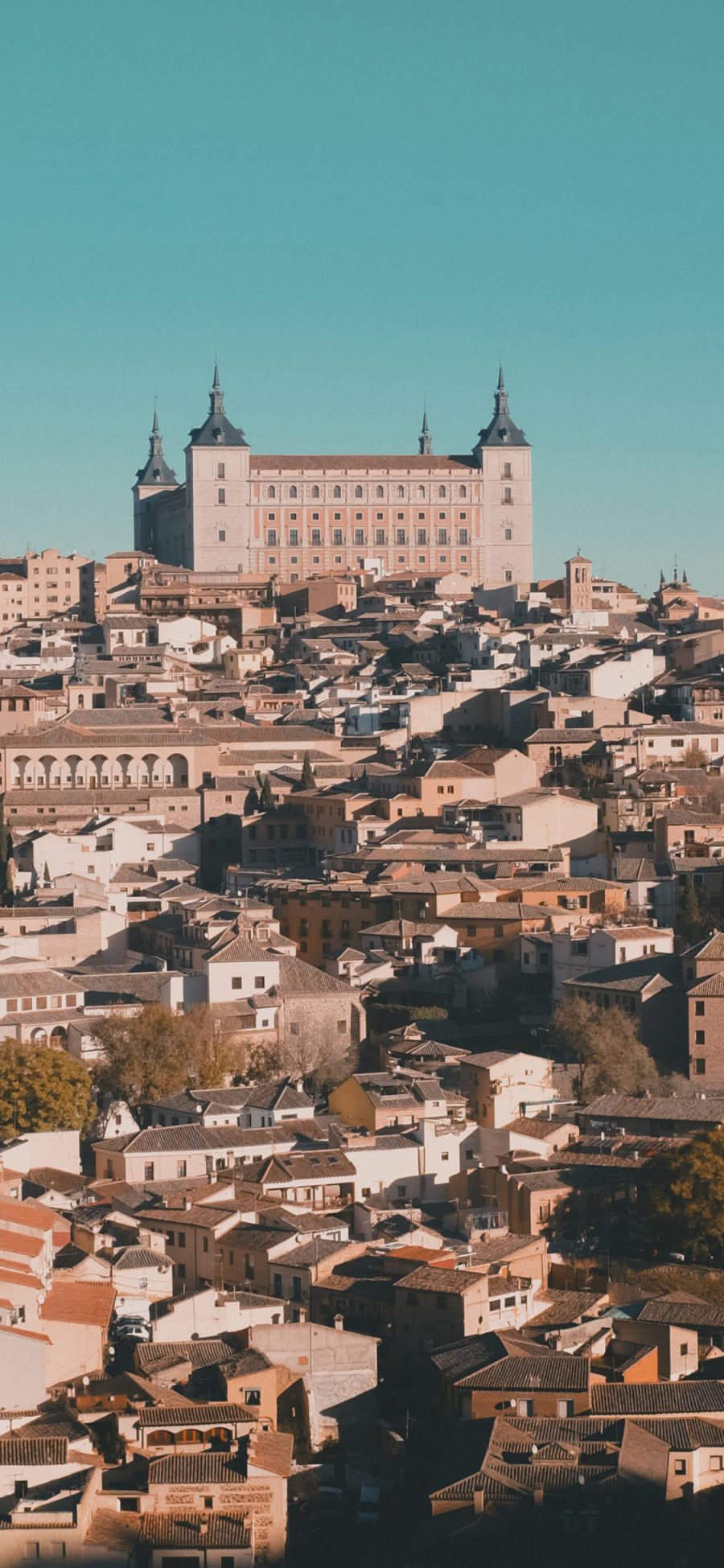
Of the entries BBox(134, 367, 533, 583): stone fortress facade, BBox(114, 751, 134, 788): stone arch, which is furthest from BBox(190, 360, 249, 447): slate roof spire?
BBox(114, 751, 134, 788): stone arch

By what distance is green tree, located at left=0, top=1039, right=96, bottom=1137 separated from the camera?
2798 centimetres

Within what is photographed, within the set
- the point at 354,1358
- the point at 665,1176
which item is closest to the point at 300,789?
the point at 665,1176

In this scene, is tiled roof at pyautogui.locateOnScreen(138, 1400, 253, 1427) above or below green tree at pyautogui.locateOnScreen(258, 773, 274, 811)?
below

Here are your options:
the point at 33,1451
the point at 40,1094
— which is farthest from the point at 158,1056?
the point at 33,1451

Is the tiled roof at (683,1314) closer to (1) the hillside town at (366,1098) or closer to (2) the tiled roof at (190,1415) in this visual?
(1) the hillside town at (366,1098)

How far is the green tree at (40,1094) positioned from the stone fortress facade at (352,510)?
4107cm

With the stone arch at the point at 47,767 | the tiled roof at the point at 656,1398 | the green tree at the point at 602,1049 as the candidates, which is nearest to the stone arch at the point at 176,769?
the stone arch at the point at 47,767

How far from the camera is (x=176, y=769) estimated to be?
44.3m

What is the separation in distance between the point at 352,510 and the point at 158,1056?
42966 millimetres

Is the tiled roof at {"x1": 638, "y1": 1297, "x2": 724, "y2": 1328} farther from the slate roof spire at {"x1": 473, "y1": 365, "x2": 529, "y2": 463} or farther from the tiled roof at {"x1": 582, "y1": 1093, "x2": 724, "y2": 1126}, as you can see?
the slate roof spire at {"x1": 473, "y1": 365, "x2": 529, "y2": 463}

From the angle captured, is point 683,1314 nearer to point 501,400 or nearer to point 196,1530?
point 196,1530

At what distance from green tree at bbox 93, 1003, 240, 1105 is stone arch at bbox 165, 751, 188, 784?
538 inches

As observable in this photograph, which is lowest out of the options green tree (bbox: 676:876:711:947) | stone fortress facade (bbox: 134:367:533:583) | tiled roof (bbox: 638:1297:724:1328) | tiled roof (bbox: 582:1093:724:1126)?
tiled roof (bbox: 638:1297:724:1328)

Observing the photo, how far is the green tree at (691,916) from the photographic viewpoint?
34719mm
